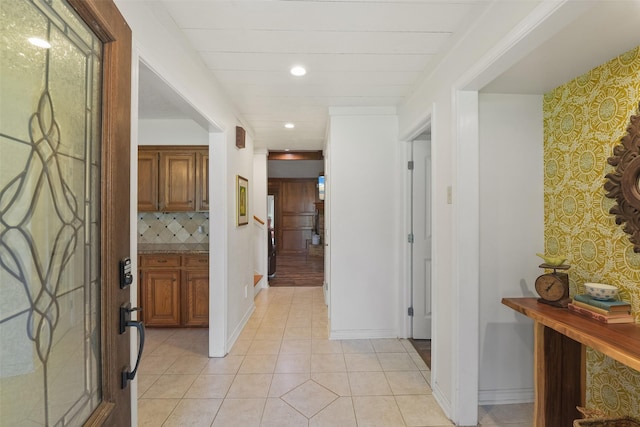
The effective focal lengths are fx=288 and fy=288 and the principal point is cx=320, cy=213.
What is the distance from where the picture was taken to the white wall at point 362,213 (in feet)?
9.81

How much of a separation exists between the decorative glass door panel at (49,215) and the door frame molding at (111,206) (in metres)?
0.02

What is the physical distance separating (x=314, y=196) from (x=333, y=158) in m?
5.64

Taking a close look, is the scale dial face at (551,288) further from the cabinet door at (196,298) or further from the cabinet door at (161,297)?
the cabinet door at (161,297)

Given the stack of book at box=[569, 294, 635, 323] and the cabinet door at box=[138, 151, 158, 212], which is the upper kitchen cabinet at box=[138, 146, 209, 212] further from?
the stack of book at box=[569, 294, 635, 323]

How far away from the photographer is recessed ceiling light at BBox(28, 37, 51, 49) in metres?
0.67

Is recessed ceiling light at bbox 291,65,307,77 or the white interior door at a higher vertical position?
recessed ceiling light at bbox 291,65,307,77

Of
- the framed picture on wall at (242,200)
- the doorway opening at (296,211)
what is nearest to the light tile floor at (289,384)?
the framed picture on wall at (242,200)

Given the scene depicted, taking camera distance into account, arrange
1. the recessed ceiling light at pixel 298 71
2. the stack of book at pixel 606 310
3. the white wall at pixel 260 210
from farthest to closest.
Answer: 1. the white wall at pixel 260 210
2. the recessed ceiling light at pixel 298 71
3. the stack of book at pixel 606 310

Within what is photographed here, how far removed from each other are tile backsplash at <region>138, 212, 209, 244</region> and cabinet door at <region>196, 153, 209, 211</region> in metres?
0.25

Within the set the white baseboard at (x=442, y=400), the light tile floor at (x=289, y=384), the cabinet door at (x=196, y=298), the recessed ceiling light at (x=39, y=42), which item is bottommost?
the light tile floor at (x=289, y=384)

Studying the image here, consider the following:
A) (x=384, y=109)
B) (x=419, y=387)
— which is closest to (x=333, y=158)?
(x=384, y=109)

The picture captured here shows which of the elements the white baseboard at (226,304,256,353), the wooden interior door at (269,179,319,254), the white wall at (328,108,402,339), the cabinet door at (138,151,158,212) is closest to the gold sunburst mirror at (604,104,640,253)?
the white wall at (328,108,402,339)

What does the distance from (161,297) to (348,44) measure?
3.12m

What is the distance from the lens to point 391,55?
1.96 metres
